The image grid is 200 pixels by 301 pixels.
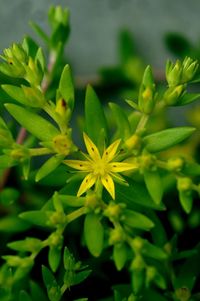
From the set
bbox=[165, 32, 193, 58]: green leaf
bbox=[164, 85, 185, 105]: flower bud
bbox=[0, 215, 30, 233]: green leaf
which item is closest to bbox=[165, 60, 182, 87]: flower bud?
bbox=[164, 85, 185, 105]: flower bud

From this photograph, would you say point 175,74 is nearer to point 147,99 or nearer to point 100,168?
point 147,99

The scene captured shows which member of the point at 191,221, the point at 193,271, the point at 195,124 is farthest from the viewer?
the point at 195,124

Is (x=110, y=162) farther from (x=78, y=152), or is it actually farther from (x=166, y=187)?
(x=166, y=187)

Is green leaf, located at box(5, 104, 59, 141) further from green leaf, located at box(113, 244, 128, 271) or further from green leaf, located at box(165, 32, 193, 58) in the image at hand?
green leaf, located at box(165, 32, 193, 58)

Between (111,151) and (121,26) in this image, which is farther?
(121,26)

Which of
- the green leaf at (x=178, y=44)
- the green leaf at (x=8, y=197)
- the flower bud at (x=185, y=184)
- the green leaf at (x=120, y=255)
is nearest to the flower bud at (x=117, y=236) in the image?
the green leaf at (x=120, y=255)

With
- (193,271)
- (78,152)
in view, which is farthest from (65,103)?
(193,271)

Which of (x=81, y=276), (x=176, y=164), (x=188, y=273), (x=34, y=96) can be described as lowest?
(x=188, y=273)

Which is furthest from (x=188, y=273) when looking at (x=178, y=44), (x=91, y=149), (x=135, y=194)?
(x=178, y=44)
